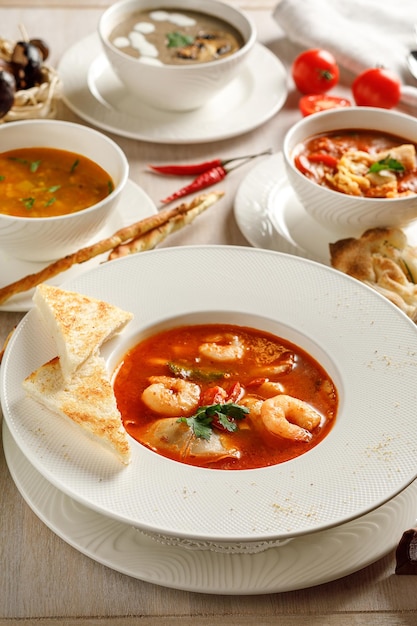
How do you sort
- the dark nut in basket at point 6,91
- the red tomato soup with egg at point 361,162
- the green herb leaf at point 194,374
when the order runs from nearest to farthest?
the green herb leaf at point 194,374 < the red tomato soup with egg at point 361,162 < the dark nut in basket at point 6,91

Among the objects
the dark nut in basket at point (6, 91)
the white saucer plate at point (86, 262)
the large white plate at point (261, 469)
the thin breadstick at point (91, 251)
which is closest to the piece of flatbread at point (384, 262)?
the large white plate at point (261, 469)

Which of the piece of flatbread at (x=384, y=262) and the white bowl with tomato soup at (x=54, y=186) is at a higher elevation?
the piece of flatbread at (x=384, y=262)

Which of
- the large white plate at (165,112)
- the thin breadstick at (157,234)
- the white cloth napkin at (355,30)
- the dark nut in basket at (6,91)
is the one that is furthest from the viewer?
the white cloth napkin at (355,30)

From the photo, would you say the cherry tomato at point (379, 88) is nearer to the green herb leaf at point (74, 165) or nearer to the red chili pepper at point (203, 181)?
the red chili pepper at point (203, 181)

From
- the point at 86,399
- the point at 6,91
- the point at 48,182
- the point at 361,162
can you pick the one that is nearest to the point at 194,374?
the point at 86,399

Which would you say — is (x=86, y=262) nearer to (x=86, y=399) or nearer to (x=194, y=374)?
(x=194, y=374)

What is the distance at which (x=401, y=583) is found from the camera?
6.24 feet

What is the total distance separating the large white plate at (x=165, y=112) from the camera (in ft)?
11.4

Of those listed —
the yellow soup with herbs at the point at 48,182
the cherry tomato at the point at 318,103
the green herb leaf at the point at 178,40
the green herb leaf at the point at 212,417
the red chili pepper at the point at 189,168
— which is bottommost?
the red chili pepper at the point at 189,168

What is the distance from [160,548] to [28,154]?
1.69 m

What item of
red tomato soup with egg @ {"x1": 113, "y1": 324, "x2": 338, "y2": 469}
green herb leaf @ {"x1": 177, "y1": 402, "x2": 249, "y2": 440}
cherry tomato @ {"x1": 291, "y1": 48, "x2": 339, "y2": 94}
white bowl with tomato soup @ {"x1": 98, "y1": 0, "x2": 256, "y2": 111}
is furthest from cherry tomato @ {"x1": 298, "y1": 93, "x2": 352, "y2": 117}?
green herb leaf @ {"x1": 177, "y1": 402, "x2": 249, "y2": 440}

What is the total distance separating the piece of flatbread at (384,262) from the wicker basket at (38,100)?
58.1 inches

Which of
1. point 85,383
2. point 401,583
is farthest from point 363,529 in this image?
point 85,383

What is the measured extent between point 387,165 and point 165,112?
118cm
